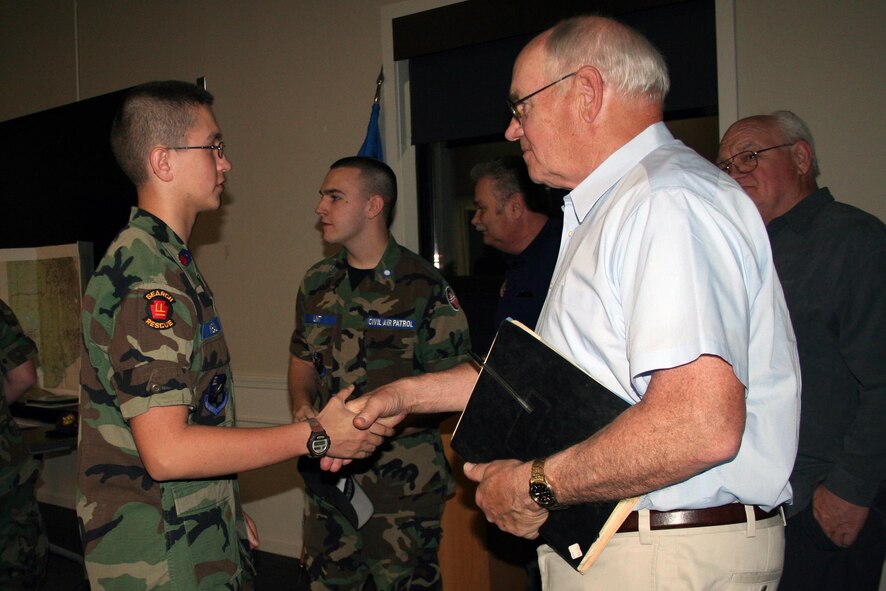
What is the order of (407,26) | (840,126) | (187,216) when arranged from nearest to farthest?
(187,216) < (840,126) < (407,26)

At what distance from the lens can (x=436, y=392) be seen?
1.92 m

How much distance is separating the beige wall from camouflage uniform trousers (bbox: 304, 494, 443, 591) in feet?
6.82

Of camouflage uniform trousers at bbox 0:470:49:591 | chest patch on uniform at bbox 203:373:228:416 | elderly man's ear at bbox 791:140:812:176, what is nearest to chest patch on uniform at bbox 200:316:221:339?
chest patch on uniform at bbox 203:373:228:416

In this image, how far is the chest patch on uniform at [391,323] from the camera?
2.72 metres

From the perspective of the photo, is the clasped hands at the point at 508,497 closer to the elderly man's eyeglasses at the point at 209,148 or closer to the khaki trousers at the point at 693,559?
the khaki trousers at the point at 693,559

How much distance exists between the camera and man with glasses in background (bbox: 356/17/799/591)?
103 cm

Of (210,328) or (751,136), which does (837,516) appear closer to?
(751,136)

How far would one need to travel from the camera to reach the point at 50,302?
4.06 metres

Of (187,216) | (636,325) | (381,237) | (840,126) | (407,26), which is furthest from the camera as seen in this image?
(407,26)

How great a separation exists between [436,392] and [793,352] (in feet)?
3.14

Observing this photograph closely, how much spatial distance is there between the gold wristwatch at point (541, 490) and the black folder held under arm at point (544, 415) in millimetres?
50

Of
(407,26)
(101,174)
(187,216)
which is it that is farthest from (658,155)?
(101,174)

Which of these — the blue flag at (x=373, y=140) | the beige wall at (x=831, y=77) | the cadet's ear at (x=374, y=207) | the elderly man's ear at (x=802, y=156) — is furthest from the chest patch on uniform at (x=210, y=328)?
the beige wall at (x=831, y=77)

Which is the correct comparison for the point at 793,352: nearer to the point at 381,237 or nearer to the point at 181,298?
the point at 181,298
